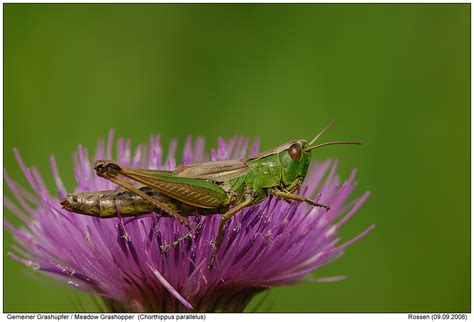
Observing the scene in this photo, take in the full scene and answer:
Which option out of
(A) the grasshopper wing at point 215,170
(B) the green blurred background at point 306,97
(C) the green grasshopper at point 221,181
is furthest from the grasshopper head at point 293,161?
(B) the green blurred background at point 306,97

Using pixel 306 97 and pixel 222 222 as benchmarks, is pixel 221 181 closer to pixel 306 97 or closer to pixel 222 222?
pixel 222 222

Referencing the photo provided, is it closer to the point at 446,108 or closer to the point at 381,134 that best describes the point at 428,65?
the point at 446,108

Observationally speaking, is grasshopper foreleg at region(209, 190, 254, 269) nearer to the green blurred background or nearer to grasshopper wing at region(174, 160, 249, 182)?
grasshopper wing at region(174, 160, 249, 182)

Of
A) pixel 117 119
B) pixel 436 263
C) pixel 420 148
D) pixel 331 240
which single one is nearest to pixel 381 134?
pixel 420 148

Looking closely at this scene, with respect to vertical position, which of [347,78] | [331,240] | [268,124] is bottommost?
[331,240]

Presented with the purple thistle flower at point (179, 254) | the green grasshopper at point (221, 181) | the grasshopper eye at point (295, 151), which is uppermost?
the grasshopper eye at point (295, 151)

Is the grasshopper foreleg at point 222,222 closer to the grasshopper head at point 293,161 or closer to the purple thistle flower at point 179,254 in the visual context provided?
the purple thistle flower at point 179,254
